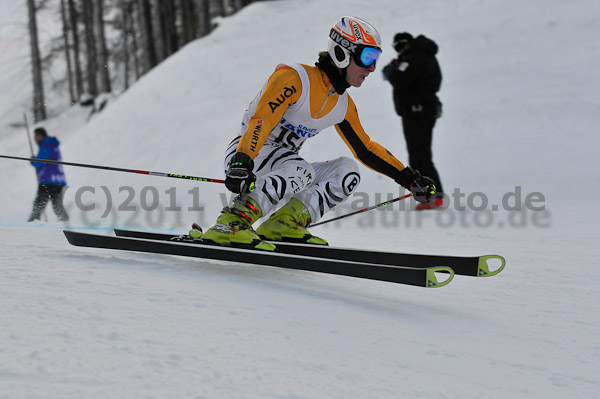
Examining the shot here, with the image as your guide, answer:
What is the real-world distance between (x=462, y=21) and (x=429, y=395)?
40.2ft

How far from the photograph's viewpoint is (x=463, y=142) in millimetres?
9148

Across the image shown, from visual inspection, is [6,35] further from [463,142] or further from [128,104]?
[463,142]

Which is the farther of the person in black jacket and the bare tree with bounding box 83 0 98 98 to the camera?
the bare tree with bounding box 83 0 98 98

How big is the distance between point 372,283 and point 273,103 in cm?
124

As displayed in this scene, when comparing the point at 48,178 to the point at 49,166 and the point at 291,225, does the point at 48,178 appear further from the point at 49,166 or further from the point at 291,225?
the point at 291,225

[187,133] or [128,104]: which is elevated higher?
[128,104]

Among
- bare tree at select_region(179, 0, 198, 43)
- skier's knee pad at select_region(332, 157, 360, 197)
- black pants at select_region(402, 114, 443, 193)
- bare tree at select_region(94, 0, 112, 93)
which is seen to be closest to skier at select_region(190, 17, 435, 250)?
skier's knee pad at select_region(332, 157, 360, 197)

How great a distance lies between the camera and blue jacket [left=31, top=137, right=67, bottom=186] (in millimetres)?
7000

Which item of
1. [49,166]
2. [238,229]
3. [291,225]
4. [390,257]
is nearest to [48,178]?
[49,166]

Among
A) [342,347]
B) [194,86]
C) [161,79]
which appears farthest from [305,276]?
[161,79]

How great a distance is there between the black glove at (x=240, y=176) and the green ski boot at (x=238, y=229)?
10.2 inches

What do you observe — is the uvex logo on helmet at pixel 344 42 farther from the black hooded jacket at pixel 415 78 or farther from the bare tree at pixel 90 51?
the bare tree at pixel 90 51

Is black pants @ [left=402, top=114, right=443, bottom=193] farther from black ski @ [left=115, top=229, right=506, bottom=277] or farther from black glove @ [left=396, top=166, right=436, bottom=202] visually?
black ski @ [left=115, top=229, right=506, bottom=277]

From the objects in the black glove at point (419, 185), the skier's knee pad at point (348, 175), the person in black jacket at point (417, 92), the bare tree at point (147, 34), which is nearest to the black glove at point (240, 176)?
the skier's knee pad at point (348, 175)
